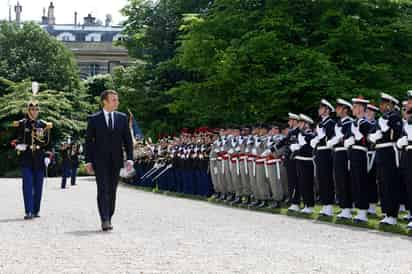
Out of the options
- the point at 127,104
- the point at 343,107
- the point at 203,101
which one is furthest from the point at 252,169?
the point at 127,104

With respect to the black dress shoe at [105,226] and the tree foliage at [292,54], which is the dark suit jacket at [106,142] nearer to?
the black dress shoe at [105,226]

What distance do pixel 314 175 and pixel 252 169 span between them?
7.44ft

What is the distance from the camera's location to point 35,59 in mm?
73000

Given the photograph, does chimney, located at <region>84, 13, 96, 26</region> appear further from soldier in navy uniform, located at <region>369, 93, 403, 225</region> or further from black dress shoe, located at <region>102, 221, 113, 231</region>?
black dress shoe, located at <region>102, 221, 113, 231</region>

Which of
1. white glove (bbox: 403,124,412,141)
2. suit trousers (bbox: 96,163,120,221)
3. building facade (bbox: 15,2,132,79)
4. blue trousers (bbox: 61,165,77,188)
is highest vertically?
building facade (bbox: 15,2,132,79)

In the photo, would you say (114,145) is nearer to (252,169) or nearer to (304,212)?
(304,212)

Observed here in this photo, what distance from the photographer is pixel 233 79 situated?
29.3 m

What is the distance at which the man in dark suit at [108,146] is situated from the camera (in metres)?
14.0

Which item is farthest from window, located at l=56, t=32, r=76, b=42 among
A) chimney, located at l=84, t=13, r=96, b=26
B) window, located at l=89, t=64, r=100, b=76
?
window, located at l=89, t=64, r=100, b=76

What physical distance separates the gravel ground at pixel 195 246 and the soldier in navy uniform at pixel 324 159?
82cm

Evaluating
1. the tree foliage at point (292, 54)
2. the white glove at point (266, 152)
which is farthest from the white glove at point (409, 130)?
the tree foliage at point (292, 54)

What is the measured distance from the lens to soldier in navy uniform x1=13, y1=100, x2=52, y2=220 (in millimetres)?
16641

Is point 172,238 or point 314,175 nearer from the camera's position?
point 172,238

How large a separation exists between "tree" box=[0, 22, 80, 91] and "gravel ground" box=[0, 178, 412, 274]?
5633cm
